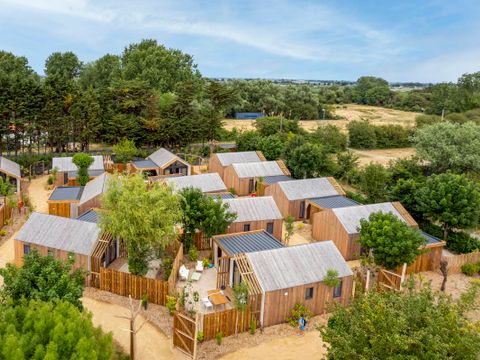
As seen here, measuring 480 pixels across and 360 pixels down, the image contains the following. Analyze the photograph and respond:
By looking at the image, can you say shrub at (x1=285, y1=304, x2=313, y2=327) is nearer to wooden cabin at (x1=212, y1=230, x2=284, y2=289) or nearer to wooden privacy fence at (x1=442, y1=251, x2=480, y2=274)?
wooden cabin at (x1=212, y1=230, x2=284, y2=289)

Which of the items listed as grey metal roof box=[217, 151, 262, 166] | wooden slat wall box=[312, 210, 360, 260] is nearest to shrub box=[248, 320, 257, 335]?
wooden slat wall box=[312, 210, 360, 260]

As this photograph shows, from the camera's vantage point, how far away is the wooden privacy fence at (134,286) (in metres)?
20.5

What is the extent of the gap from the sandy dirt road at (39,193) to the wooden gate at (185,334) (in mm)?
21384

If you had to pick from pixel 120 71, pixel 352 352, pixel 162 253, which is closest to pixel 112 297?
pixel 162 253

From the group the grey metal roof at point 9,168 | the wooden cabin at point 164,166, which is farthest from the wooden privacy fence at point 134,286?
the wooden cabin at point 164,166

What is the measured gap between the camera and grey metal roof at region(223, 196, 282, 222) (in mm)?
28719

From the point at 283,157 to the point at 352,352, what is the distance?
116 ft

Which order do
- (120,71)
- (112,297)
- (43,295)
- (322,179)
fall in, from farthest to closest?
(120,71) → (322,179) → (112,297) → (43,295)

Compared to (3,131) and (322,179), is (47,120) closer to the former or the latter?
(3,131)

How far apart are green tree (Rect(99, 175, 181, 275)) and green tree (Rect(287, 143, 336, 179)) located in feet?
71.0

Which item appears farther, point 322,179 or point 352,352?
point 322,179

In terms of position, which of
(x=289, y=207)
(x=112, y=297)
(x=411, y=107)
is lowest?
(x=112, y=297)

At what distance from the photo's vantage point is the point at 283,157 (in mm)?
46312

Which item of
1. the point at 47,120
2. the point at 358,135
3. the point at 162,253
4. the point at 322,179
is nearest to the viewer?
the point at 162,253
